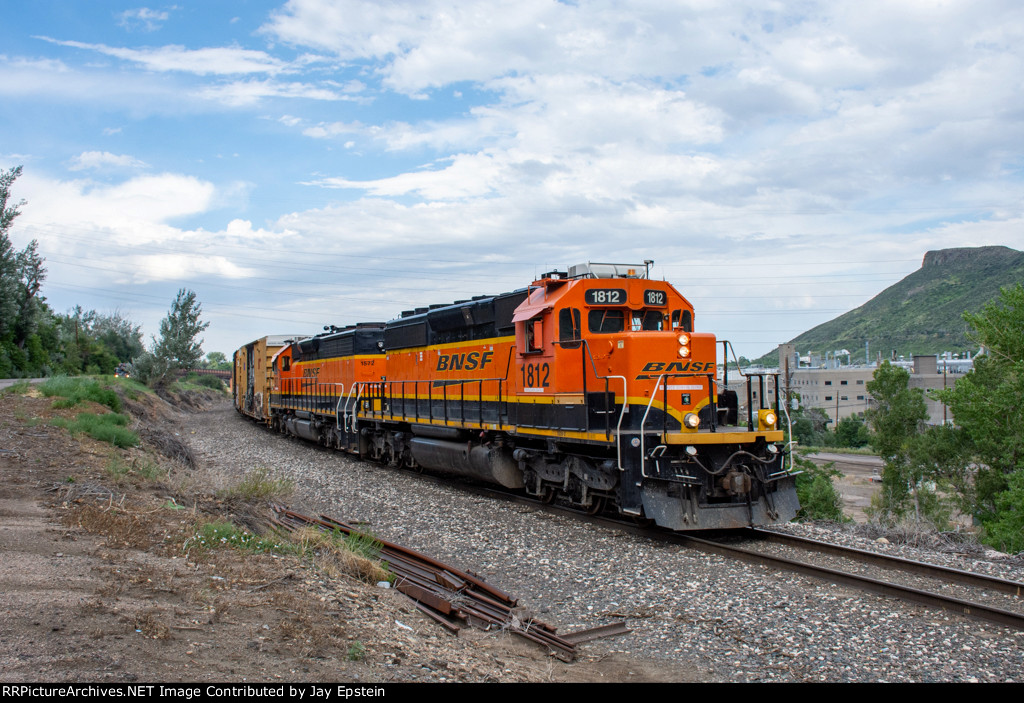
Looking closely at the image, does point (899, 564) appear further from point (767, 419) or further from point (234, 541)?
point (234, 541)

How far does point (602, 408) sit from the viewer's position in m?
9.21

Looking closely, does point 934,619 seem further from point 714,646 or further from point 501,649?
point 501,649

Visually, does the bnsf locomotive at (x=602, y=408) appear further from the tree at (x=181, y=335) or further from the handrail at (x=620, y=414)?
the tree at (x=181, y=335)

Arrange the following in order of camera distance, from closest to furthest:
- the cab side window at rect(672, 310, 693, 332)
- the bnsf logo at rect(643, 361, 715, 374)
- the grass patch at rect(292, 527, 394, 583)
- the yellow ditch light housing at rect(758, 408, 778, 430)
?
1. the grass patch at rect(292, 527, 394, 583)
2. the yellow ditch light housing at rect(758, 408, 778, 430)
3. the bnsf logo at rect(643, 361, 715, 374)
4. the cab side window at rect(672, 310, 693, 332)

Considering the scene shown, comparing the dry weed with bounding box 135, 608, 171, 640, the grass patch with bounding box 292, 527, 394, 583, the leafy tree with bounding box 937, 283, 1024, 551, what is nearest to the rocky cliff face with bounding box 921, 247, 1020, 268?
the leafy tree with bounding box 937, 283, 1024, 551

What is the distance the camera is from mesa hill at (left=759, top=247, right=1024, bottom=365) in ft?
412

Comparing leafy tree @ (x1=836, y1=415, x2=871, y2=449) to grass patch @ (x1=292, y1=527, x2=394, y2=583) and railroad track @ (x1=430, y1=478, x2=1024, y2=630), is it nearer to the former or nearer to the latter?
railroad track @ (x1=430, y1=478, x2=1024, y2=630)

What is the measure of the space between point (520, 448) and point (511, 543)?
252 cm

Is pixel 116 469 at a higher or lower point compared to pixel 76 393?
lower

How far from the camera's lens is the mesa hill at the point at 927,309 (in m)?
126

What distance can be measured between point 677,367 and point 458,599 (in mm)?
4512

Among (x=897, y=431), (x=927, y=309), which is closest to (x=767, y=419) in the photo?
(x=897, y=431)

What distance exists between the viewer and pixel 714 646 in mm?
5504

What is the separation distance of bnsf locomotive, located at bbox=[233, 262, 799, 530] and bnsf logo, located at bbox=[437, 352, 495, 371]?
0.07ft
